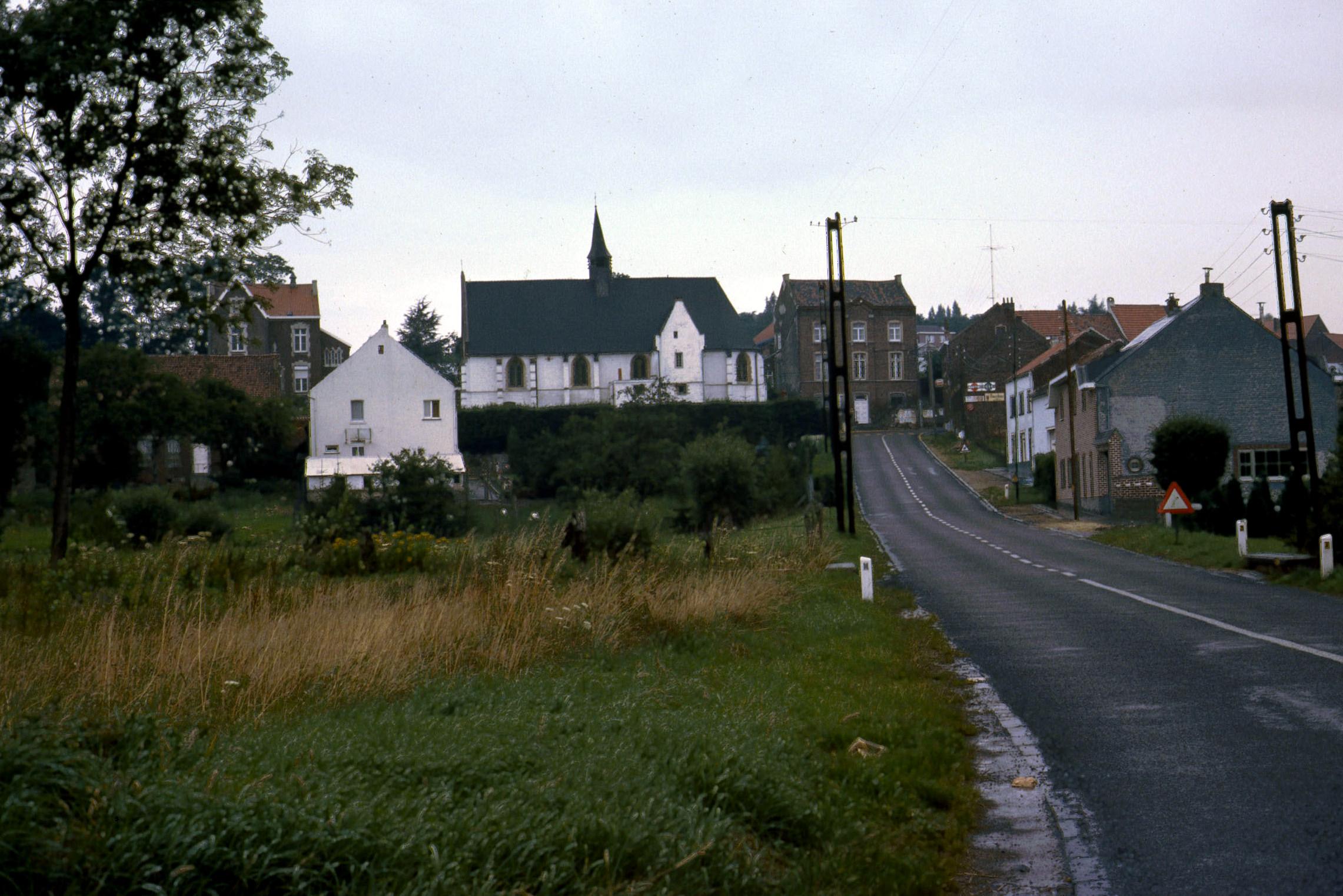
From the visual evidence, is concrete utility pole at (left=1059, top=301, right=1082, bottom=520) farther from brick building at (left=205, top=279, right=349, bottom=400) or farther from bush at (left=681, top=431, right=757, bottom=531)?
brick building at (left=205, top=279, right=349, bottom=400)

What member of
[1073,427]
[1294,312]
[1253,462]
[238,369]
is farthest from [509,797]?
[238,369]

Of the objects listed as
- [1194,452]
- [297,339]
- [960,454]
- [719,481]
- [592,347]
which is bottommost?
[719,481]

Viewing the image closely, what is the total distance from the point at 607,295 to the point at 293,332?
26838 mm

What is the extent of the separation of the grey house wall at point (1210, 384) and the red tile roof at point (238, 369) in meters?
48.8

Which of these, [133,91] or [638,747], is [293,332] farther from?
[638,747]

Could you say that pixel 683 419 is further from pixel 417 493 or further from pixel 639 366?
pixel 417 493

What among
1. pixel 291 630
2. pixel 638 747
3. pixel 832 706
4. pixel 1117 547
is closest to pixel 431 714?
pixel 638 747

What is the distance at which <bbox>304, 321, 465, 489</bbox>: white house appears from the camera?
73.5 meters

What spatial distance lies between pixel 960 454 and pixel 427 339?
56452 millimetres

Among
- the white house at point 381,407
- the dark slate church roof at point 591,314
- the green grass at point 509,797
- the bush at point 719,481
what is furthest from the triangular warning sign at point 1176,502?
the dark slate church roof at point 591,314

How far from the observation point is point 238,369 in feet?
267

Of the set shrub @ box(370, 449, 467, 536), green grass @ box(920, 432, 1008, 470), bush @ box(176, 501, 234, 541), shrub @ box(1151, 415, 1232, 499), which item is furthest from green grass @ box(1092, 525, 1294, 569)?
green grass @ box(920, 432, 1008, 470)

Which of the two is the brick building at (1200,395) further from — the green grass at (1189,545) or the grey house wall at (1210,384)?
the green grass at (1189,545)

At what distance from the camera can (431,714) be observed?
7051mm
